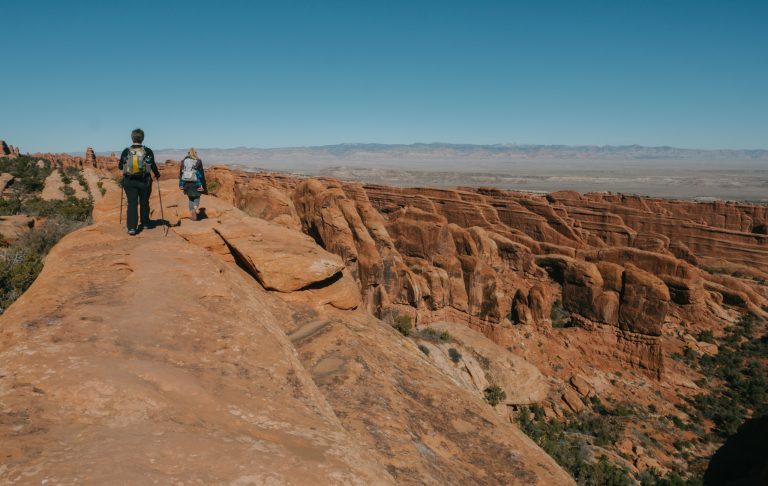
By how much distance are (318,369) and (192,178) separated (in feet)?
25.3

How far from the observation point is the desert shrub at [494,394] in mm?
20922

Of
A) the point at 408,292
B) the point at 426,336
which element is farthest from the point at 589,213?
the point at 426,336

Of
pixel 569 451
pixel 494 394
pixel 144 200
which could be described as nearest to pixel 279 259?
pixel 144 200

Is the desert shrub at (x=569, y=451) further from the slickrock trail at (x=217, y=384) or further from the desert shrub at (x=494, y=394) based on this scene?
the slickrock trail at (x=217, y=384)

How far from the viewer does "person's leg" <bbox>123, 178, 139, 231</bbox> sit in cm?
945

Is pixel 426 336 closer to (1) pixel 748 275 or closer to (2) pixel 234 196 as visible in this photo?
(2) pixel 234 196

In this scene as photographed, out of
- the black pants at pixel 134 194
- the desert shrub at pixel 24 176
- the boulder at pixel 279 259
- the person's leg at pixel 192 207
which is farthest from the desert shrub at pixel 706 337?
the desert shrub at pixel 24 176

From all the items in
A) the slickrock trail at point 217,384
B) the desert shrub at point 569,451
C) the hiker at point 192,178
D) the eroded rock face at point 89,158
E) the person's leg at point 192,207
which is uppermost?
the eroded rock face at point 89,158

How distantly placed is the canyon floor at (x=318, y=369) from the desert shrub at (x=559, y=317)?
0.17 meters

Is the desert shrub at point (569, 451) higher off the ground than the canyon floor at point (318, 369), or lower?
lower

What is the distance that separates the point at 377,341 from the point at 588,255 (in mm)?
31484

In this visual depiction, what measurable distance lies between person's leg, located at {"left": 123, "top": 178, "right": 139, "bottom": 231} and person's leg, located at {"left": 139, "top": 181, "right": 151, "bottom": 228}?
15 centimetres

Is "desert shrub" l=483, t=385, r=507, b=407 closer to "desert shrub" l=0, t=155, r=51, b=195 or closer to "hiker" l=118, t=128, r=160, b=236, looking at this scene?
"hiker" l=118, t=128, r=160, b=236

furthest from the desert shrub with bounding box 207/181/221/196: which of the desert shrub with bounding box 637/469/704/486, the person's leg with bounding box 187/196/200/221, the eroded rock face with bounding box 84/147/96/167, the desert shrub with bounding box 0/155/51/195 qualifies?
the eroded rock face with bounding box 84/147/96/167
